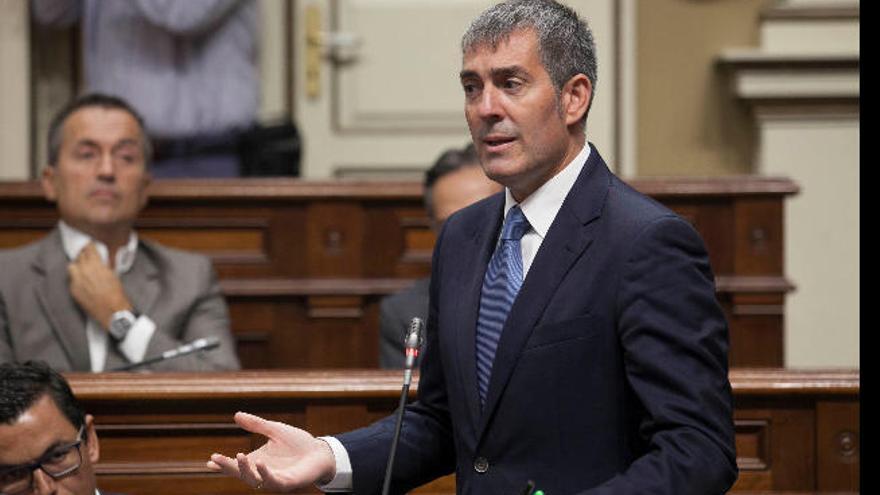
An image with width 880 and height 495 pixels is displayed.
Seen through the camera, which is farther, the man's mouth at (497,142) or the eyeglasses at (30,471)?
the eyeglasses at (30,471)

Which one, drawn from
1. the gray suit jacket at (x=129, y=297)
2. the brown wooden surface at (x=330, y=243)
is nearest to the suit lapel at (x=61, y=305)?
the gray suit jacket at (x=129, y=297)

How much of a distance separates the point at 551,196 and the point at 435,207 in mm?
1868

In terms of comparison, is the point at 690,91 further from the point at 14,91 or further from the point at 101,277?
the point at 101,277

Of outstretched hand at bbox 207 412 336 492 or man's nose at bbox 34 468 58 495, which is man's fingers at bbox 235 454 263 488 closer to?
outstretched hand at bbox 207 412 336 492

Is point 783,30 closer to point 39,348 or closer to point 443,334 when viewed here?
point 39,348

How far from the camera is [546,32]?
170 centimetres

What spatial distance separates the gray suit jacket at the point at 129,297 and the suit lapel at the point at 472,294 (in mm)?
1579

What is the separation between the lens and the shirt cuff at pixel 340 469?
1.82m

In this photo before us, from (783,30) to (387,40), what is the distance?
132 cm

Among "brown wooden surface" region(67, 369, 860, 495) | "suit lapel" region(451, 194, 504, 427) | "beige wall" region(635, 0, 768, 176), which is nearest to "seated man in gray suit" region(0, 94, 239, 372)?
"brown wooden surface" region(67, 369, 860, 495)

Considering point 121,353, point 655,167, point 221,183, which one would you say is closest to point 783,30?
point 655,167

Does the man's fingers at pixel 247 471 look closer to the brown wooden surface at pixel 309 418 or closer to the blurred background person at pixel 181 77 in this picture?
the brown wooden surface at pixel 309 418

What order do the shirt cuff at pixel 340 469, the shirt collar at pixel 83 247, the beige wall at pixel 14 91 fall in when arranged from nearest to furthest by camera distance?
the shirt cuff at pixel 340 469 → the shirt collar at pixel 83 247 → the beige wall at pixel 14 91

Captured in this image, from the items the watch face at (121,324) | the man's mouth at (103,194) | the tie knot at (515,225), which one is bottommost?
the watch face at (121,324)
